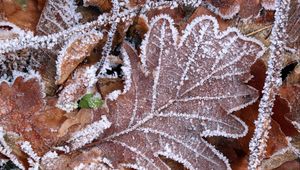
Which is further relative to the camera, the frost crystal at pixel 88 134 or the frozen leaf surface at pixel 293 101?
the frozen leaf surface at pixel 293 101

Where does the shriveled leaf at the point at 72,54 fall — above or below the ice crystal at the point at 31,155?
above

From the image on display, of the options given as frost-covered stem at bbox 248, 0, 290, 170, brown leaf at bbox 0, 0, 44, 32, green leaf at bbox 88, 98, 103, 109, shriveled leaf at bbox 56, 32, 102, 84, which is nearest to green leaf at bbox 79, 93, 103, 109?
green leaf at bbox 88, 98, 103, 109

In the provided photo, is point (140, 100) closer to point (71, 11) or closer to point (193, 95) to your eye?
point (193, 95)

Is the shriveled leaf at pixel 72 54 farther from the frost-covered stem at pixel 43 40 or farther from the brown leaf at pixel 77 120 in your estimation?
the brown leaf at pixel 77 120

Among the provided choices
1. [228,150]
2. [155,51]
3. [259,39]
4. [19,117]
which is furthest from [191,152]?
[19,117]

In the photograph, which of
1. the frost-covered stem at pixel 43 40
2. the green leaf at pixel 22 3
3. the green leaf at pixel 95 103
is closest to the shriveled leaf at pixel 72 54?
the frost-covered stem at pixel 43 40

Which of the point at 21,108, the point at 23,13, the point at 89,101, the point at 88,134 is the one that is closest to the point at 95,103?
the point at 89,101

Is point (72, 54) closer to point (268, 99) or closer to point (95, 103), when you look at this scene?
point (95, 103)
